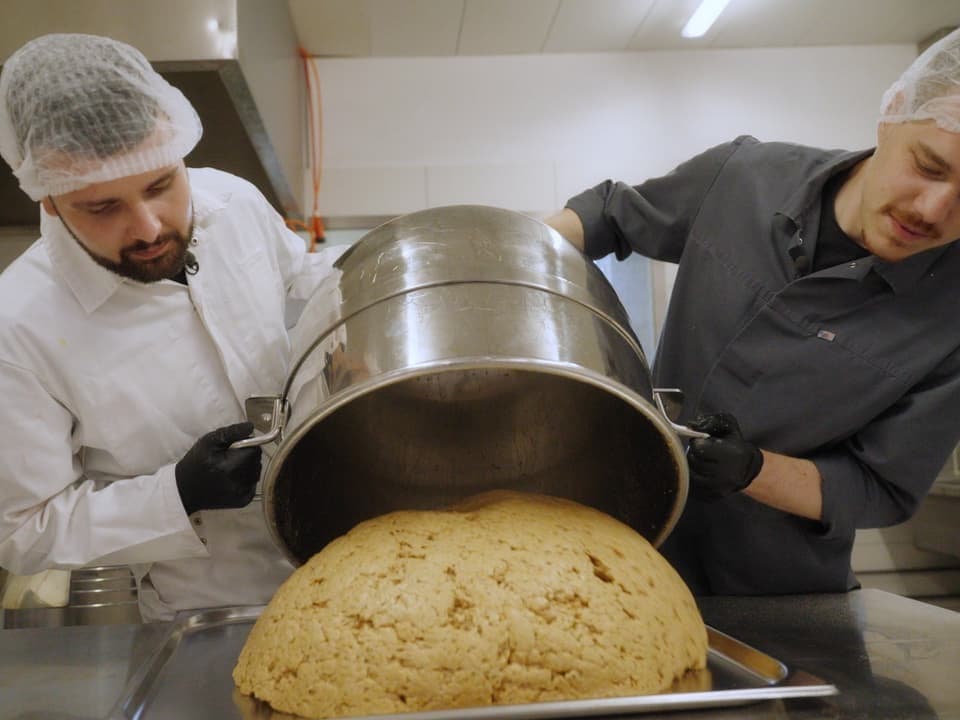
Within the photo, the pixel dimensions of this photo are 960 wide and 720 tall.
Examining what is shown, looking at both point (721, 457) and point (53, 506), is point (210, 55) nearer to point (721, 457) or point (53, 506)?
point (53, 506)

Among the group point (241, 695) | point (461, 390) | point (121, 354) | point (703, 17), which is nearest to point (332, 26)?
point (703, 17)

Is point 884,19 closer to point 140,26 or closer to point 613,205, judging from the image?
point 613,205

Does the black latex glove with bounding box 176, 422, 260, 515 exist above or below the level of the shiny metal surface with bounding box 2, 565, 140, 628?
above

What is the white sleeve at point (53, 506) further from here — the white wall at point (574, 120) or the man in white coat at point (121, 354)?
the white wall at point (574, 120)

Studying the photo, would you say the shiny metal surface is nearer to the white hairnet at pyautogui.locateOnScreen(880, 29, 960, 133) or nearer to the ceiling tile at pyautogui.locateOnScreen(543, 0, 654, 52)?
the white hairnet at pyautogui.locateOnScreen(880, 29, 960, 133)

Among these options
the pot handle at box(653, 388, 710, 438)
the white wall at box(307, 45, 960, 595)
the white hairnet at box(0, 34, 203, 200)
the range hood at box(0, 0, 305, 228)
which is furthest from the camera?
the white wall at box(307, 45, 960, 595)

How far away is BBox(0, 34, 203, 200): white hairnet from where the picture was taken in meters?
0.82

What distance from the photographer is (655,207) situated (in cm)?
113

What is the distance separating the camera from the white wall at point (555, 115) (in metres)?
2.58

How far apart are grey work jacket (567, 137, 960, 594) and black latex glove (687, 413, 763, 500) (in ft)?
0.60

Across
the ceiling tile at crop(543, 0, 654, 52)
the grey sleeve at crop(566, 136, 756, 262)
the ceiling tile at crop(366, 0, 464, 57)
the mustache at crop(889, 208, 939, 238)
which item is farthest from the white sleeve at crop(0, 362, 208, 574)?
the ceiling tile at crop(543, 0, 654, 52)

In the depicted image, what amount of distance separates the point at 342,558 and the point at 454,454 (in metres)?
0.24

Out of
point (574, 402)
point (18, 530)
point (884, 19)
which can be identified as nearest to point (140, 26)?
point (18, 530)

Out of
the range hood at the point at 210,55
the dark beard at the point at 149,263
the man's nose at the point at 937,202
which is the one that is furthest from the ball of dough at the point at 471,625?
the range hood at the point at 210,55
